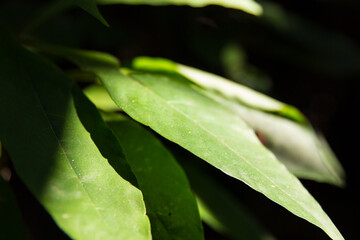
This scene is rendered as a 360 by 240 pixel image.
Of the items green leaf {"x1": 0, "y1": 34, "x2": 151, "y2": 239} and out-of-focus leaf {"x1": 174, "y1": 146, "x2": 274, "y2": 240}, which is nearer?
green leaf {"x1": 0, "y1": 34, "x2": 151, "y2": 239}

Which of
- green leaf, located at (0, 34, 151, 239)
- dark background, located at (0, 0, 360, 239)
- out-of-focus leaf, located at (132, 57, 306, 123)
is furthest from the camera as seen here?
dark background, located at (0, 0, 360, 239)

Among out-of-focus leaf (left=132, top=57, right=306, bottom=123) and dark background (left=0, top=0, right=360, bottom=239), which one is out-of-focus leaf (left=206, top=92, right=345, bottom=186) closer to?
out-of-focus leaf (left=132, top=57, right=306, bottom=123)

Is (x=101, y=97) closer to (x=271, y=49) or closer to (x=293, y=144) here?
(x=293, y=144)

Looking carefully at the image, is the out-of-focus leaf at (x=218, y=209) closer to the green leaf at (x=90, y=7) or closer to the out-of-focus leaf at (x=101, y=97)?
the out-of-focus leaf at (x=101, y=97)

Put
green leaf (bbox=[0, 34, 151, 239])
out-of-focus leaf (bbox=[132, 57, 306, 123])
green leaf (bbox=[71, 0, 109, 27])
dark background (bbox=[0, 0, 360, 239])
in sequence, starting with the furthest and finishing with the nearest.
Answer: dark background (bbox=[0, 0, 360, 239]) < out-of-focus leaf (bbox=[132, 57, 306, 123]) < green leaf (bbox=[71, 0, 109, 27]) < green leaf (bbox=[0, 34, 151, 239])

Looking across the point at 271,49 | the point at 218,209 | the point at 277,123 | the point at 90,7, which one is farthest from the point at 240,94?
the point at 271,49

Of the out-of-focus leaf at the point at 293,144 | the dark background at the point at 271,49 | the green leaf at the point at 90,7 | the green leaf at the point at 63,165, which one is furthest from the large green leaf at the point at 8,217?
the dark background at the point at 271,49

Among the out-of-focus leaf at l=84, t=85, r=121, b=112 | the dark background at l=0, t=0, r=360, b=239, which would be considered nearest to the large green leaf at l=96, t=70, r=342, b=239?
the out-of-focus leaf at l=84, t=85, r=121, b=112
